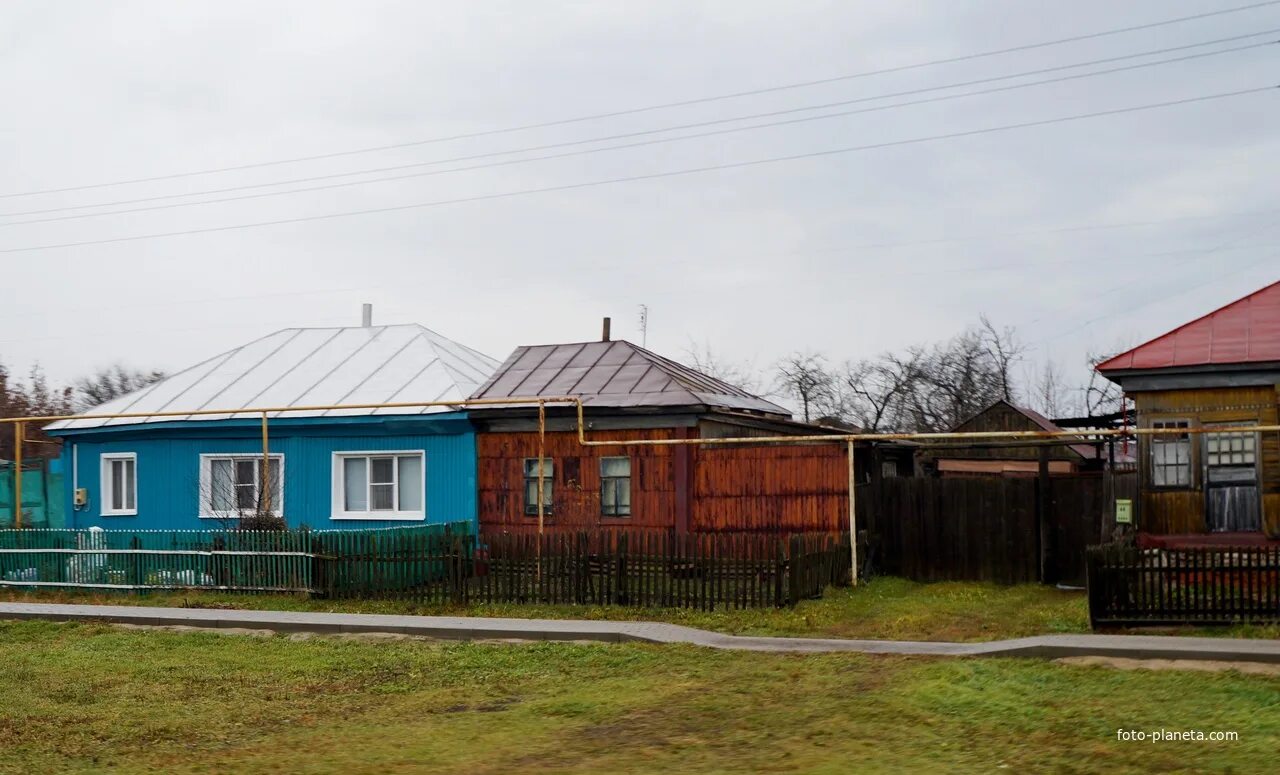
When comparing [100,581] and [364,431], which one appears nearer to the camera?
[100,581]

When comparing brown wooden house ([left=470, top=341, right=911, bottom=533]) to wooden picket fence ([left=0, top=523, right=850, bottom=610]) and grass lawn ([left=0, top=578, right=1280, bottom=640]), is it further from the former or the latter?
grass lawn ([left=0, top=578, right=1280, bottom=640])

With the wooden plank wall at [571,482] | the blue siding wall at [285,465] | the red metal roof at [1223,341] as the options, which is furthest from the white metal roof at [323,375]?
the red metal roof at [1223,341]

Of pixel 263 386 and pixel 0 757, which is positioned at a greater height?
pixel 263 386

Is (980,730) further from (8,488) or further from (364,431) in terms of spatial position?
(8,488)

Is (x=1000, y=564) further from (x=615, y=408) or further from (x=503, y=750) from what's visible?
(x=503, y=750)

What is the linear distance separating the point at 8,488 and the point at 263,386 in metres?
9.07

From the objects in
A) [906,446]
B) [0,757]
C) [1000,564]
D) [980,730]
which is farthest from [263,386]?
[980,730]

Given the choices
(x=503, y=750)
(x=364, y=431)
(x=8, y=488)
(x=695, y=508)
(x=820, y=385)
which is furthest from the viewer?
(x=820, y=385)

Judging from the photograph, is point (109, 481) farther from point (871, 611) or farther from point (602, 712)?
point (602, 712)

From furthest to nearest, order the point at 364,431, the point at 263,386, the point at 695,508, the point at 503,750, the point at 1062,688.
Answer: the point at 263,386, the point at 364,431, the point at 695,508, the point at 1062,688, the point at 503,750

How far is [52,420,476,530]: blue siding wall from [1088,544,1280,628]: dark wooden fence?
11.6 meters

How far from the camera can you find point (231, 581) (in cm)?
1967

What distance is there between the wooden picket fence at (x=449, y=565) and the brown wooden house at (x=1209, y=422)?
504 centimetres

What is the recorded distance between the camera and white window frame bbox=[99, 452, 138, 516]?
83.4 feet
